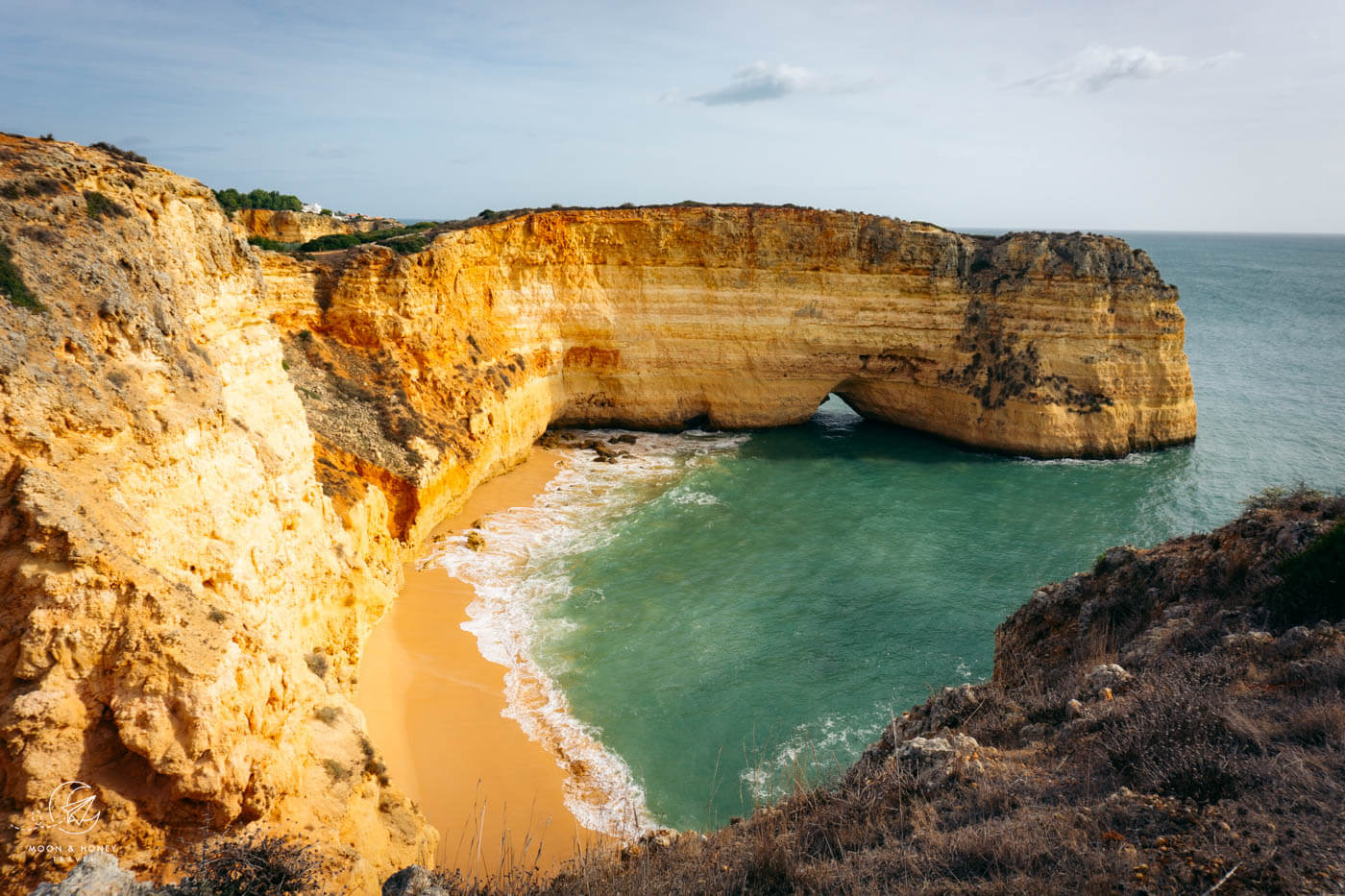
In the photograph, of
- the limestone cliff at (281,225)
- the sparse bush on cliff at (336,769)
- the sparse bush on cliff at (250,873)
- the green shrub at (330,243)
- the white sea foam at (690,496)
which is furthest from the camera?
the limestone cliff at (281,225)

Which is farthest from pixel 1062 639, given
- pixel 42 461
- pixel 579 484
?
pixel 579 484

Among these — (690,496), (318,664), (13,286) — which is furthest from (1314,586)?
Result: (690,496)

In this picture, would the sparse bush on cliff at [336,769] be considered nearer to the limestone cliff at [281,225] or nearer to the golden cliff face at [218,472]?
the golden cliff face at [218,472]

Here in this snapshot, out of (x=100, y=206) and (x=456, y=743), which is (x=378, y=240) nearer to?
(x=100, y=206)

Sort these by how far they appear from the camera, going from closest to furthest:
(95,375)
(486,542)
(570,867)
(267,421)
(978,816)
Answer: (978,816) → (570,867) → (95,375) → (267,421) → (486,542)

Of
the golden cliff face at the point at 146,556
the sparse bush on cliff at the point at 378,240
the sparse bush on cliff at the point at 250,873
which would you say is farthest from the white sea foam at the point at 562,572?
the sparse bush on cliff at the point at 378,240

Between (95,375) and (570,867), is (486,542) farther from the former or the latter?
(570,867)
